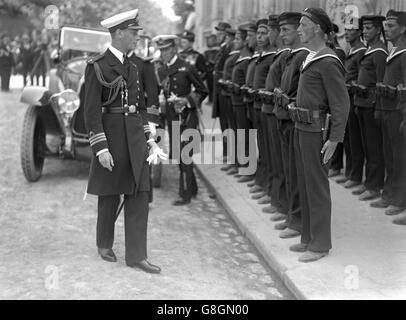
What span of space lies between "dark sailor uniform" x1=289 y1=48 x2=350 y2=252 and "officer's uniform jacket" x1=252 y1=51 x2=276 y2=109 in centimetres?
200

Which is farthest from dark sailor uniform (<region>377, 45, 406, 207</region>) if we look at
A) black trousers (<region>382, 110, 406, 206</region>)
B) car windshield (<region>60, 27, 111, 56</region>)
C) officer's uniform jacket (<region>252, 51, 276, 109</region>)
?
car windshield (<region>60, 27, 111, 56</region>)

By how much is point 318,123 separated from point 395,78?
187 centimetres

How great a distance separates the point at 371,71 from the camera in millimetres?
7520

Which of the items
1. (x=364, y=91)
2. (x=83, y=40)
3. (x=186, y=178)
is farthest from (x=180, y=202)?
(x=83, y=40)

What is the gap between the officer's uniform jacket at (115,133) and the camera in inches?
206

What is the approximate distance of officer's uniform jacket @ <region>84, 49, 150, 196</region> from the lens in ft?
17.2

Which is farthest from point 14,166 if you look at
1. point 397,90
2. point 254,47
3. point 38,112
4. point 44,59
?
point 44,59

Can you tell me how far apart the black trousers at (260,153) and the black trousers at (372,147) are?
109 centimetres

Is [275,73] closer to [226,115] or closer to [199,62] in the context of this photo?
[226,115]

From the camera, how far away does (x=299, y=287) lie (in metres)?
4.88

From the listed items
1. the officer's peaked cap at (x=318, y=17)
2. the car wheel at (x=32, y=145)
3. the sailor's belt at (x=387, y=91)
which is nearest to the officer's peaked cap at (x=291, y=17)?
the officer's peaked cap at (x=318, y=17)

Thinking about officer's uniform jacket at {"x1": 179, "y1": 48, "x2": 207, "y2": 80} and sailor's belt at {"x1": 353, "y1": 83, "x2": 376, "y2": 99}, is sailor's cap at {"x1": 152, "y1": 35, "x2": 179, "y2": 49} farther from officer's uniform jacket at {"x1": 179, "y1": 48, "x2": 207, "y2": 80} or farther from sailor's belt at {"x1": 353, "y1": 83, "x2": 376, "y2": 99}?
officer's uniform jacket at {"x1": 179, "y1": 48, "x2": 207, "y2": 80}

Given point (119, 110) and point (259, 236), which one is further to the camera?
point (259, 236)

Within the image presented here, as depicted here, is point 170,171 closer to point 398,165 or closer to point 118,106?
point 398,165
